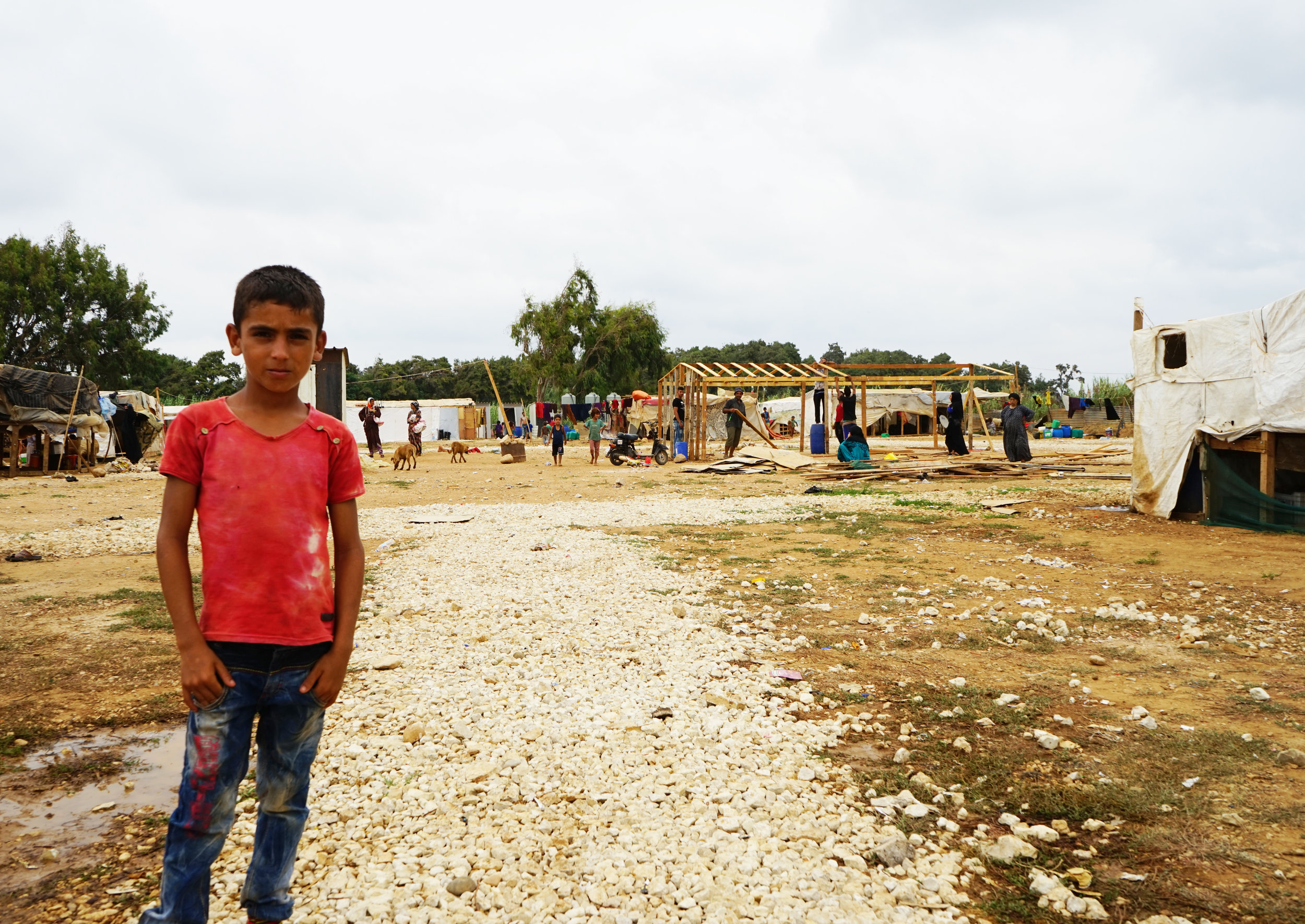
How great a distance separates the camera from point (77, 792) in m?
3.32

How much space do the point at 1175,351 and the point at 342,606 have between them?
12159 mm

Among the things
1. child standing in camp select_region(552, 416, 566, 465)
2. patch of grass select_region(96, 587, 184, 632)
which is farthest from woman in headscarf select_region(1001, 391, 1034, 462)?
patch of grass select_region(96, 587, 184, 632)

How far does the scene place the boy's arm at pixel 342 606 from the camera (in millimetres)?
2188

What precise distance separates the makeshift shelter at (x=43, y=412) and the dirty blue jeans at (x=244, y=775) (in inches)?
860

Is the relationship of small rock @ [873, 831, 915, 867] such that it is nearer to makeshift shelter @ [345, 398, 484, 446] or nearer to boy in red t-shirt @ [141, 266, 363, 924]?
boy in red t-shirt @ [141, 266, 363, 924]

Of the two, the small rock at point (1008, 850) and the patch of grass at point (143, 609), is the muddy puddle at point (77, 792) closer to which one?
the patch of grass at point (143, 609)

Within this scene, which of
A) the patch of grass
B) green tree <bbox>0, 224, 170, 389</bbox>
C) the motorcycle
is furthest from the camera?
green tree <bbox>0, 224, 170, 389</bbox>

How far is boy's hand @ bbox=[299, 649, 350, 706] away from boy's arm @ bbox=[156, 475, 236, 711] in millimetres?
182

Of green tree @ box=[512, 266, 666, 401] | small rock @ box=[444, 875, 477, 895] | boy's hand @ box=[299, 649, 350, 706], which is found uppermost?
green tree @ box=[512, 266, 666, 401]

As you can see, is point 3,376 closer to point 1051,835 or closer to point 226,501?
point 226,501

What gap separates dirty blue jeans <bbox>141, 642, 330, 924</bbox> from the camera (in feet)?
6.71

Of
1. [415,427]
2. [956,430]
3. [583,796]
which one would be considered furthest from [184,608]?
[415,427]

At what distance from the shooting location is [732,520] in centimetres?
1200

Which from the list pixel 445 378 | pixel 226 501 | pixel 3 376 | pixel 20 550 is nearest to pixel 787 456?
pixel 20 550
